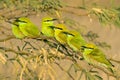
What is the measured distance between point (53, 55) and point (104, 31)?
3.56 metres

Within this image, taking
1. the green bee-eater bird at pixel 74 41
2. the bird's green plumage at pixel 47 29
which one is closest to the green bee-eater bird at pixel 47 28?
the bird's green plumage at pixel 47 29

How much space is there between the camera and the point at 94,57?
1.19 meters

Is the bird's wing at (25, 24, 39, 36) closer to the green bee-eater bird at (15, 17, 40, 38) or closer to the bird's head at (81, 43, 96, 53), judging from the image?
the green bee-eater bird at (15, 17, 40, 38)

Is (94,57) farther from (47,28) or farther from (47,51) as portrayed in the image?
(47,28)

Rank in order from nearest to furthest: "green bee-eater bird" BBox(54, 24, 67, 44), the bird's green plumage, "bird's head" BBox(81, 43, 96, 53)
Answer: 1. "bird's head" BBox(81, 43, 96, 53)
2. "green bee-eater bird" BBox(54, 24, 67, 44)
3. the bird's green plumage

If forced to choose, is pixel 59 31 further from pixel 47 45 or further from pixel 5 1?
pixel 5 1

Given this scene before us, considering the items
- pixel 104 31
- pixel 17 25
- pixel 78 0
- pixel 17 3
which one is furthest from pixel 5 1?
pixel 78 0

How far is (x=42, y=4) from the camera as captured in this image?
5.77 ft

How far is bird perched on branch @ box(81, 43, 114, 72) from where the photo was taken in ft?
3.83

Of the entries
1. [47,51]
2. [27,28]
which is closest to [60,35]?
[47,51]

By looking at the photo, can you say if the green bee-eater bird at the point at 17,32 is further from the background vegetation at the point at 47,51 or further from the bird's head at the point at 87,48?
the bird's head at the point at 87,48

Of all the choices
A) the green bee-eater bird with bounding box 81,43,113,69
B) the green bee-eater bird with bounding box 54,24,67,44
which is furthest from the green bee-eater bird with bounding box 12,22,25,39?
the green bee-eater bird with bounding box 81,43,113,69

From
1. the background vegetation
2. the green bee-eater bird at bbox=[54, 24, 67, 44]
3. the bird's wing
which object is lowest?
the background vegetation

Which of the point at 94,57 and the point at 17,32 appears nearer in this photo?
Result: the point at 94,57
